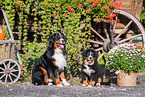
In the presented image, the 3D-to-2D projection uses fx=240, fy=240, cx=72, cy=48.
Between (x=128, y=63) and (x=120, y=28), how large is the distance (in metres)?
2.68

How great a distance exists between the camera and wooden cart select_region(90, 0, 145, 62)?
273 inches

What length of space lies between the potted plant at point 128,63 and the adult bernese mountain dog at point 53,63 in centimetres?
112

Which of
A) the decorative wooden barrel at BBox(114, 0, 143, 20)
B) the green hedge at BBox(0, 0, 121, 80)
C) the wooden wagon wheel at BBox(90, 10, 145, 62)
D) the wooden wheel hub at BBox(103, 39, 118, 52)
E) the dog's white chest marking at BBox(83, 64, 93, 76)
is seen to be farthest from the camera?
the decorative wooden barrel at BBox(114, 0, 143, 20)

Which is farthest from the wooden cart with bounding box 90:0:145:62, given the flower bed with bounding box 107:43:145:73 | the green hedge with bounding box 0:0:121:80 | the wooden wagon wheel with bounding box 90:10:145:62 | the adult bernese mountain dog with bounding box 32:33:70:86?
the adult bernese mountain dog with bounding box 32:33:70:86

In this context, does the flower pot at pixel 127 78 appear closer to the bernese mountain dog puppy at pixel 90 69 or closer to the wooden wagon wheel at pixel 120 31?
the bernese mountain dog puppy at pixel 90 69

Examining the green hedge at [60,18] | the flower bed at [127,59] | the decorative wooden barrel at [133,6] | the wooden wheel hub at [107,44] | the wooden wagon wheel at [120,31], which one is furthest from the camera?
the decorative wooden barrel at [133,6]

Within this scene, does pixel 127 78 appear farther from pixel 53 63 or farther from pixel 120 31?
pixel 120 31

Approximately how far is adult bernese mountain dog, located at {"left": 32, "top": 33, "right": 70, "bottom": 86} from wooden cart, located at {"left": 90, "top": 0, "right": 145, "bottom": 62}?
237 cm

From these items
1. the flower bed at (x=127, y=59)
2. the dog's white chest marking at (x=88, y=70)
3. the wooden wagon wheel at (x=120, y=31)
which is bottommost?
the dog's white chest marking at (x=88, y=70)

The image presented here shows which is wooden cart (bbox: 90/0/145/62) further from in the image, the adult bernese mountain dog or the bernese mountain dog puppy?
the adult bernese mountain dog

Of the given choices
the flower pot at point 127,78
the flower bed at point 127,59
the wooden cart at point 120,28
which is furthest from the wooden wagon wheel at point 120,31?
the flower pot at point 127,78

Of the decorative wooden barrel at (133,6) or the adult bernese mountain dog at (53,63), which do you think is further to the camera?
the decorative wooden barrel at (133,6)

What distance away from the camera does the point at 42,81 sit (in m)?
4.94

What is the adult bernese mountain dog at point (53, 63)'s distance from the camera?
4.79 meters
